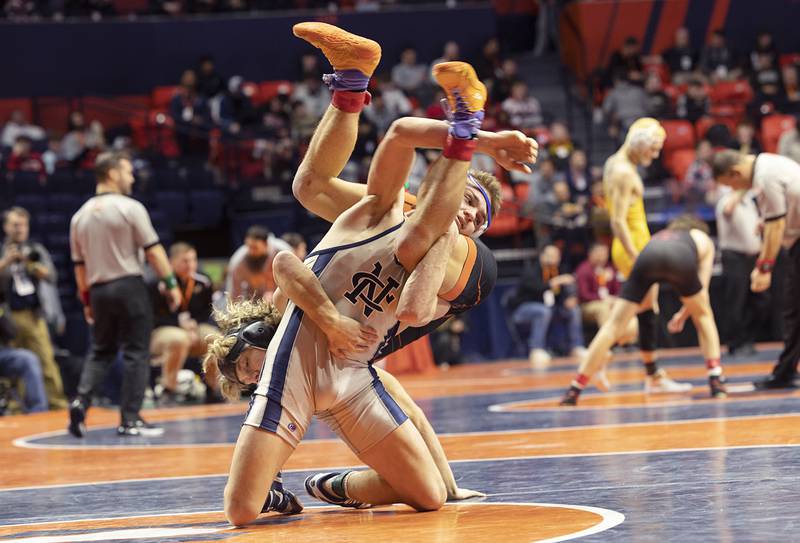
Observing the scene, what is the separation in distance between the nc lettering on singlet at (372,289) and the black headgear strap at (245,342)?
412mm

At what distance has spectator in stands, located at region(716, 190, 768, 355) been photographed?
11773mm

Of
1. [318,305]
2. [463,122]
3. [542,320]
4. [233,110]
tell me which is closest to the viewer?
[463,122]

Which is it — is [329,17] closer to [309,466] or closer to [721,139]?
[721,139]

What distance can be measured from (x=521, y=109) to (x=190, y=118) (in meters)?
4.28

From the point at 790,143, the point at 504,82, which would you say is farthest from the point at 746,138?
the point at 504,82

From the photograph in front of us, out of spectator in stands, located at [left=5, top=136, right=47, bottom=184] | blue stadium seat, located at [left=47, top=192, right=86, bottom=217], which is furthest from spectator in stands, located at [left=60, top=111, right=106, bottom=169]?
blue stadium seat, located at [left=47, top=192, right=86, bottom=217]

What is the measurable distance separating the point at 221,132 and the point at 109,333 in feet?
26.3

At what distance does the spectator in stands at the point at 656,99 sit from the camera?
52.9ft

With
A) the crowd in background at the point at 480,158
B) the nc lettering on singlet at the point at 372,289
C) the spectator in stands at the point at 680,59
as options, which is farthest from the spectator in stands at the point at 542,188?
the nc lettering on singlet at the point at 372,289

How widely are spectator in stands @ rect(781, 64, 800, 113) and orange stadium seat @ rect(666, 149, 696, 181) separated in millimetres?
1877

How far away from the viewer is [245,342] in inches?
172

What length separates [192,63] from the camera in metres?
17.9

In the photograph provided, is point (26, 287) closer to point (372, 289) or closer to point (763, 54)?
point (372, 289)

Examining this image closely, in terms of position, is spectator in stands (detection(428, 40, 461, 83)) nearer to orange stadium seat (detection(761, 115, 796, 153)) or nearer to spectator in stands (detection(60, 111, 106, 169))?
orange stadium seat (detection(761, 115, 796, 153))
